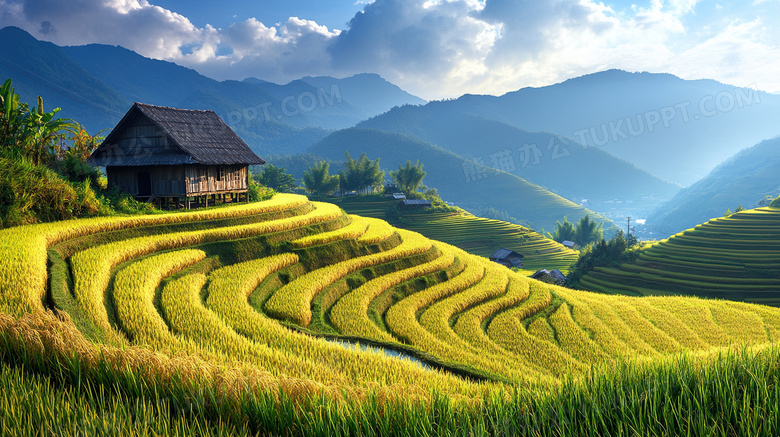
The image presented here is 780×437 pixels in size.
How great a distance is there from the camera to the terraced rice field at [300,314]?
4070 mm

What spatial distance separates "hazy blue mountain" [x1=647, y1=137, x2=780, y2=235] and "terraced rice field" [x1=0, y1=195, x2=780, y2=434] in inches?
6292

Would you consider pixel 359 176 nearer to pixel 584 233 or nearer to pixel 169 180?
pixel 584 233

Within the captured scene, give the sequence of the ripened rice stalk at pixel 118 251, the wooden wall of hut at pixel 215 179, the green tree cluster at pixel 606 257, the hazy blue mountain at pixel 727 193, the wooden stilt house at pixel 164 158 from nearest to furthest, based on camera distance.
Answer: the ripened rice stalk at pixel 118 251
the wooden stilt house at pixel 164 158
the wooden wall of hut at pixel 215 179
the green tree cluster at pixel 606 257
the hazy blue mountain at pixel 727 193

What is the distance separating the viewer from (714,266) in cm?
3447

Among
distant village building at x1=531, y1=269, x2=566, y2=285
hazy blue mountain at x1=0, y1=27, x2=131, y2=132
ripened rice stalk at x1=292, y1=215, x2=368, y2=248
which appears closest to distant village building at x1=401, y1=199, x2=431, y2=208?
distant village building at x1=531, y1=269, x2=566, y2=285

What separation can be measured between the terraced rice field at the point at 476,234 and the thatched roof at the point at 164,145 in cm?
4003

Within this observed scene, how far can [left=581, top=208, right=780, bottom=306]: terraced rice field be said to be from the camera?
31453 mm

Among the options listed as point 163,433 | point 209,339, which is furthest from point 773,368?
point 209,339

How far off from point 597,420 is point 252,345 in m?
5.33

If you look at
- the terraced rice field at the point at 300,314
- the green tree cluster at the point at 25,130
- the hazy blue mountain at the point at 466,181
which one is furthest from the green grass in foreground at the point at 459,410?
the hazy blue mountain at the point at 466,181

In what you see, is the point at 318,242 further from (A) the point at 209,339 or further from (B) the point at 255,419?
(B) the point at 255,419

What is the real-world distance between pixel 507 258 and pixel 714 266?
22.7m

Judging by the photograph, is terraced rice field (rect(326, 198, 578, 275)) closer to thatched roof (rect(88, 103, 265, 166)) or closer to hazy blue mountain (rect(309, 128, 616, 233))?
thatched roof (rect(88, 103, 265, 166))

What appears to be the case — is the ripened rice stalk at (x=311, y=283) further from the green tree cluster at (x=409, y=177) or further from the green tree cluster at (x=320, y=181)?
the green tree cluster at (x=409, y=177)
